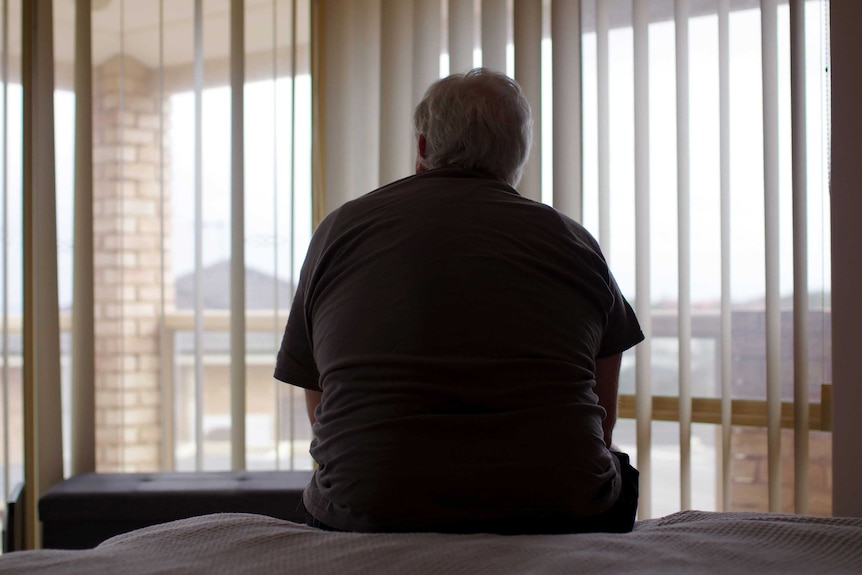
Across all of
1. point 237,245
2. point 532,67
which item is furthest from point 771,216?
point 237,245

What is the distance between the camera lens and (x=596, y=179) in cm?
266

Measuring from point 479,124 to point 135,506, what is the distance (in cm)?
154

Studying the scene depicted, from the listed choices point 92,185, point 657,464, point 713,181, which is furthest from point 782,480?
point 92,185

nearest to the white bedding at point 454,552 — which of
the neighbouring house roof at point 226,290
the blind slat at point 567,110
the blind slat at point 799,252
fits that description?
the blind slat at point 799,252

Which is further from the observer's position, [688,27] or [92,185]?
[92,185]

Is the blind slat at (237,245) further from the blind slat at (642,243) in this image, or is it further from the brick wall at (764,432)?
the brick wall at (764,432)

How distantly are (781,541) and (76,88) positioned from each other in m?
2.59

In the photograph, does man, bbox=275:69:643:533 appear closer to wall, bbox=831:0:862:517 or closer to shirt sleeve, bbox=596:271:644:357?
shirt sleeve, bbox=596:271:644:357

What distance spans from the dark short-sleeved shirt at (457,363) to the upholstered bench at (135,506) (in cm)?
107

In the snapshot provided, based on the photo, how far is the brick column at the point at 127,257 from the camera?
2.82 meters

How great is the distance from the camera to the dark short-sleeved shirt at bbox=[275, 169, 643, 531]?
3.73ft

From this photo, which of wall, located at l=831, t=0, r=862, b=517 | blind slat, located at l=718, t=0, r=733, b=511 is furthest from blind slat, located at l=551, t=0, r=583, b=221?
wall, located at l=831, t=0, r=862, b=517

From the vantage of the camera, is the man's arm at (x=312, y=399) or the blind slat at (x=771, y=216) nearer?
the man's arm at (x=312, y=399)

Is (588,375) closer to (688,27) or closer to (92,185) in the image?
(688,27)
